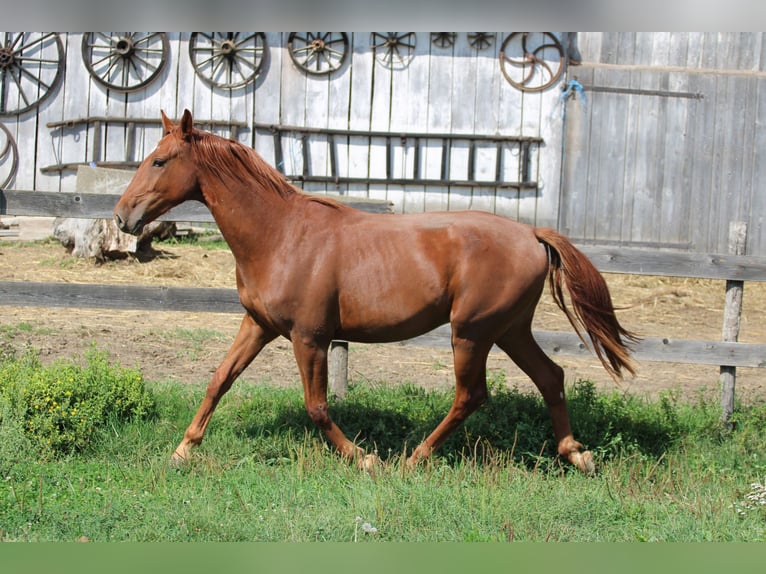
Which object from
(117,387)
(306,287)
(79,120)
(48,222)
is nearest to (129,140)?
(79,120)

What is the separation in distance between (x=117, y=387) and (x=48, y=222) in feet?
25.5

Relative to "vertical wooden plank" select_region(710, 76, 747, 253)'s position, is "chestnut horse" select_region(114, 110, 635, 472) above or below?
below

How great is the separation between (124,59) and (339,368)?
8.54 metres

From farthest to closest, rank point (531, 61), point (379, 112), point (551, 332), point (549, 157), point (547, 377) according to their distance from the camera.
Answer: point (549, 157) → point (379, 112) → point (531, 61) → point (551, 332) → point (547, 377)

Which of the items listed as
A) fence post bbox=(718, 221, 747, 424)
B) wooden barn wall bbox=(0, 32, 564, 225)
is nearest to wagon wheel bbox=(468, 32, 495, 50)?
wooden barn wall bbox=(0, 32, 564, 225)

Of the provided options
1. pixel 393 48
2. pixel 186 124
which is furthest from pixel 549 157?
pixel 186 124

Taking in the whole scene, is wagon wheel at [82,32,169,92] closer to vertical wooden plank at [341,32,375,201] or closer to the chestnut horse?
vertical wooden plank at [341,32,375,201]

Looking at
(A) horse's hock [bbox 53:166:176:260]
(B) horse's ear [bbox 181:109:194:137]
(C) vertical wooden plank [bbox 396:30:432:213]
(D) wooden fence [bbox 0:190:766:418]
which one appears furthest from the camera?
(C) vertical wooden plank [bbox 396:30:432:213]

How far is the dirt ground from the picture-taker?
7270 mm

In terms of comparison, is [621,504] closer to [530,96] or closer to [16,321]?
[16,321]

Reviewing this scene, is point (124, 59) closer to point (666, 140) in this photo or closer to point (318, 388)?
point (666, 140)

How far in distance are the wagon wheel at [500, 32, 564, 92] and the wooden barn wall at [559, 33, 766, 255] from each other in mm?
331

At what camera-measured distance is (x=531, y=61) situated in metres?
12.4

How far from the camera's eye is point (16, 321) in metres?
8.20
